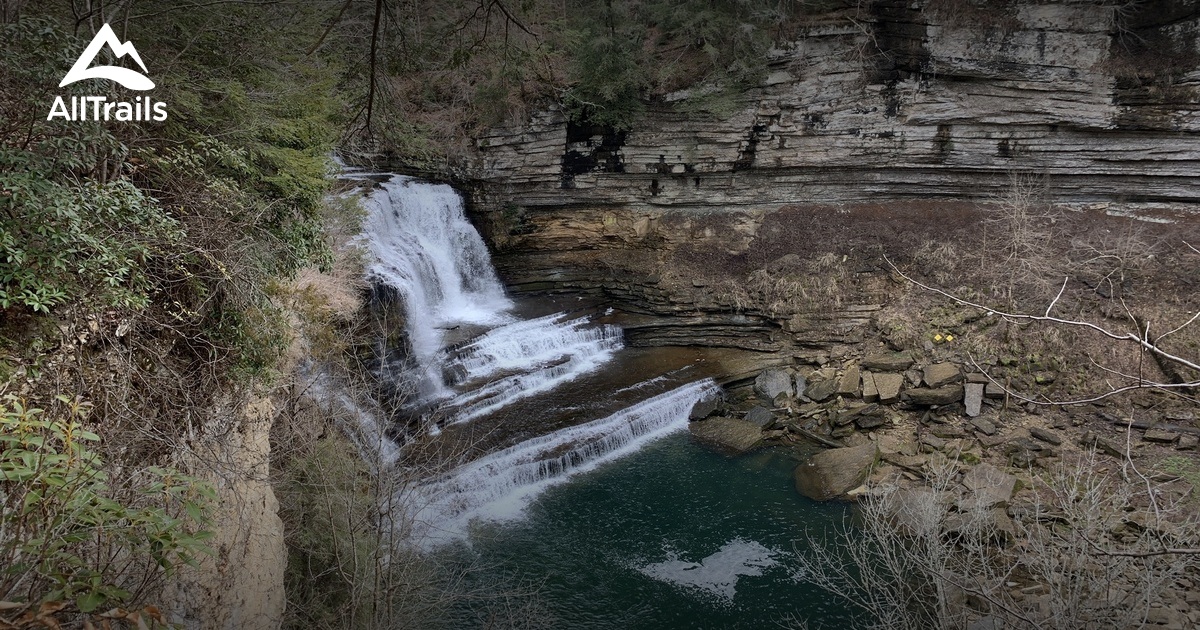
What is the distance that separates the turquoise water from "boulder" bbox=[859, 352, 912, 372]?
3167 millimetres

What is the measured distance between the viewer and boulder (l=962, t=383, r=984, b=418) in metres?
12.5

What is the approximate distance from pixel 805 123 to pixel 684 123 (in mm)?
3100

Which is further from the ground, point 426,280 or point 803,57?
point 803,57

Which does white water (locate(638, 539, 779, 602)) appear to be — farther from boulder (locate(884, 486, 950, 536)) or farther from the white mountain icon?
the white mountain icon

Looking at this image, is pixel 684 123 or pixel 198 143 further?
pixel 684 123

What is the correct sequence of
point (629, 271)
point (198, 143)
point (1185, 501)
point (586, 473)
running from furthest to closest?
point (629, 271)
point (586, 473)
point (1185, 501)
point (198, 143)

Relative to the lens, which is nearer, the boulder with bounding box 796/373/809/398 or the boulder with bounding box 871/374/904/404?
the boulder with bounding box 871/374/904/404

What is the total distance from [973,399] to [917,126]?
7018 millimetres

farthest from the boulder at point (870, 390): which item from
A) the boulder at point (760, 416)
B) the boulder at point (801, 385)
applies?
the boulder at point (760, 416)

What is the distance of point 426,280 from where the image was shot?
1577 cm

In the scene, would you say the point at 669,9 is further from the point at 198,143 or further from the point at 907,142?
the point at 198,143

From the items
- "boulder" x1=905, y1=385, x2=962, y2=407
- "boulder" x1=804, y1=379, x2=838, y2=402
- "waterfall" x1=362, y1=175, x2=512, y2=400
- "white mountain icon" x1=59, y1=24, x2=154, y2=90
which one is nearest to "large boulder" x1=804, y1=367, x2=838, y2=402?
"boulder" x1=804, y1=379, x2=838, y2=402

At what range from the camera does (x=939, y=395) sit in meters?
12.7

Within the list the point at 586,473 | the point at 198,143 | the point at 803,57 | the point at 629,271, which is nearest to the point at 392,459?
the point at 586,473
